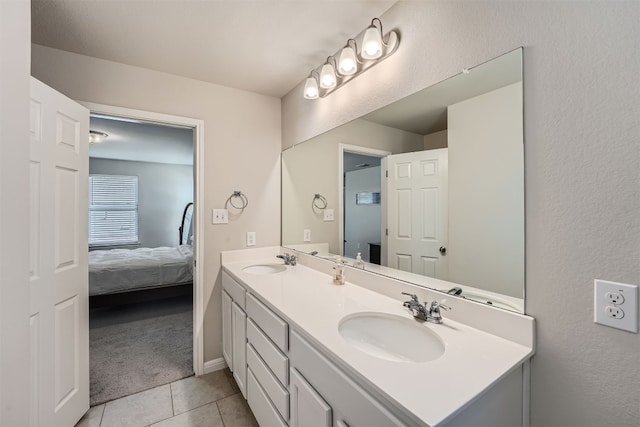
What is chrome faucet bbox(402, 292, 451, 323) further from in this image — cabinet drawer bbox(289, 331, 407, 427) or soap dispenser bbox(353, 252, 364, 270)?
soap dispenser bbox(353, 252, 364, 270)

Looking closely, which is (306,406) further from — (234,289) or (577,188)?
(577,188)

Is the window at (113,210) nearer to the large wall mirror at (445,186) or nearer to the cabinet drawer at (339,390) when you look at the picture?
the large wall mirror at (445,186)

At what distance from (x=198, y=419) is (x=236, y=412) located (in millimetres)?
223

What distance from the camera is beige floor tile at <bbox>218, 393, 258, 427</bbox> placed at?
1645mm

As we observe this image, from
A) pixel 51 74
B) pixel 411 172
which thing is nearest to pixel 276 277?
pixel 411 172

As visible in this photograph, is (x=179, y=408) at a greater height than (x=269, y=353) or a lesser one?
lesser

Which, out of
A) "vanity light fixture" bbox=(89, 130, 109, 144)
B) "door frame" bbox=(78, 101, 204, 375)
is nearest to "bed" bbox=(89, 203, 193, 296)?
"vanity light fixture" bbox=(89, 130, 109, 144)

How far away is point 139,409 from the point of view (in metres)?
1.75

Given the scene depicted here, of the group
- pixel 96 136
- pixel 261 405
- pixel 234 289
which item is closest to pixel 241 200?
pixel 234 289

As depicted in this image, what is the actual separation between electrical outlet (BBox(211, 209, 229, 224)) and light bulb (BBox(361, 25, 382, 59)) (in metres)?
1.56

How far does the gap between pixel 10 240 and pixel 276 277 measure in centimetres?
124

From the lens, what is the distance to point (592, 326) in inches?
30.8

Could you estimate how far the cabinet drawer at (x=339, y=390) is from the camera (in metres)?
0.71

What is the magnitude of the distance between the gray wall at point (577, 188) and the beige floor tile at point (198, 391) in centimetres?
185
